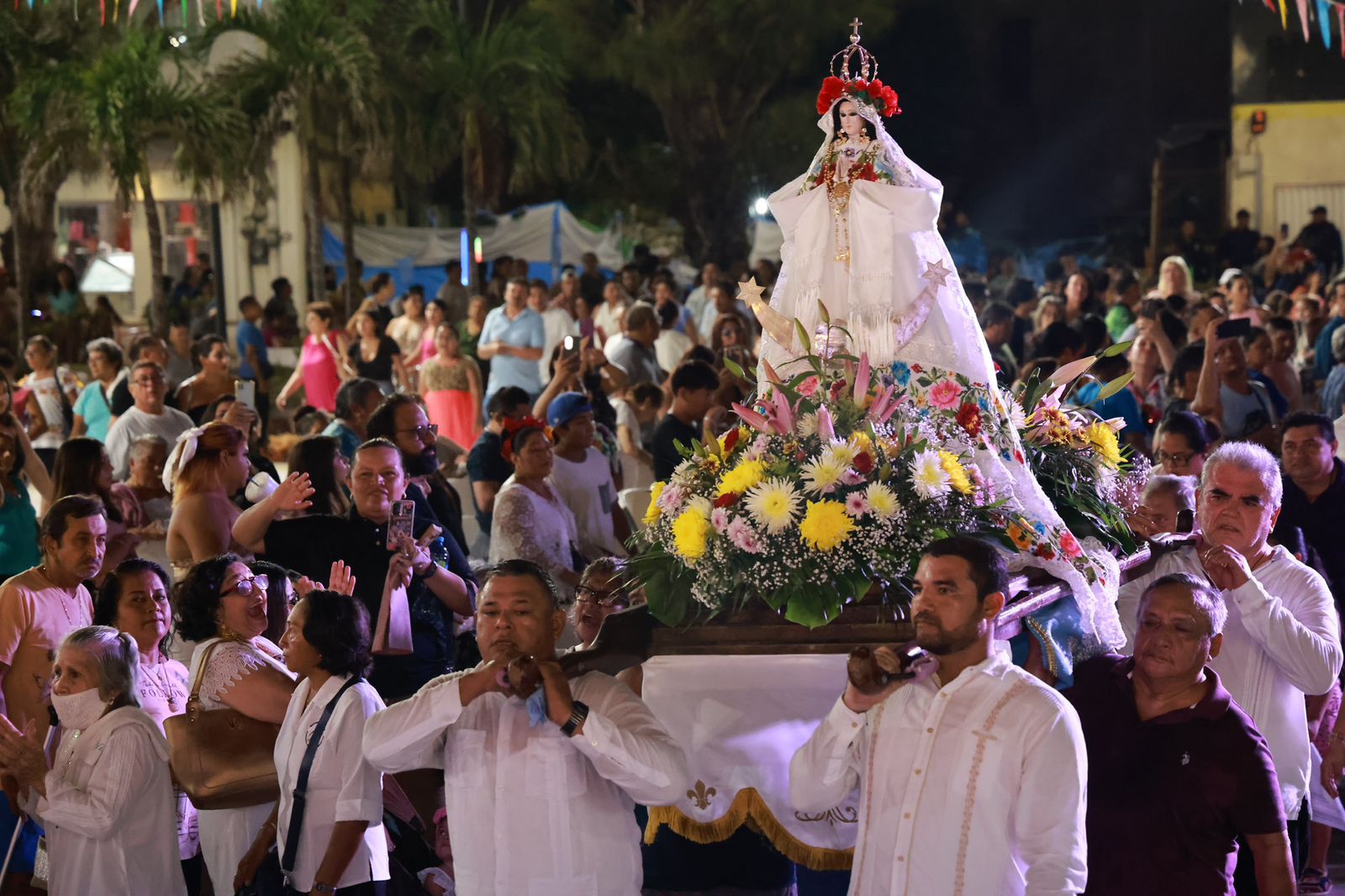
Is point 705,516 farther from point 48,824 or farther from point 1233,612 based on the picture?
point 48,824

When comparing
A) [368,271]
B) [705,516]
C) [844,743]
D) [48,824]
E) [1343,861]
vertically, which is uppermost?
[368,271]

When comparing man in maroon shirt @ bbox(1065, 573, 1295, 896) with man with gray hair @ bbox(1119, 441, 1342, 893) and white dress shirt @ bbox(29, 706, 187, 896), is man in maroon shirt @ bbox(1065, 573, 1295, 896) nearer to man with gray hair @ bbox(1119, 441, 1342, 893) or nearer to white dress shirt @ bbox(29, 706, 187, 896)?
man with gray hair @ bbox(1119, 441, 1342, 893)

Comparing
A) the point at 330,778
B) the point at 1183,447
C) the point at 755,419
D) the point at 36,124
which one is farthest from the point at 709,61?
the point at 330,778

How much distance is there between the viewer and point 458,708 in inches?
169

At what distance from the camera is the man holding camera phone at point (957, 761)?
377 centimetres

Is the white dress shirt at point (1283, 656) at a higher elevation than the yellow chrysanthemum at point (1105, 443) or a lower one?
lower

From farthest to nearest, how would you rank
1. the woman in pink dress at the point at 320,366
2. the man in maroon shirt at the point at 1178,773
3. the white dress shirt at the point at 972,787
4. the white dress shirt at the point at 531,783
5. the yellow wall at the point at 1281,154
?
the yellow wall at the point at 1281,154 < the woman in pink dress at the point at 320,366 < the white dress shirt at the point at 531,783 < the man in maroon shirt at the point at 1178,773 < the white dress shirt at the point at 972,787

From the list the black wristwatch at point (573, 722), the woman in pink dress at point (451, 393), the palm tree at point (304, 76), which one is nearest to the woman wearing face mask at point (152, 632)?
the black wristwatch at point (573, 722)

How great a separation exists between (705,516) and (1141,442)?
531cm

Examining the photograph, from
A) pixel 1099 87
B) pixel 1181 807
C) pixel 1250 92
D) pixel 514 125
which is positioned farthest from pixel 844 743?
pixel 1099 87

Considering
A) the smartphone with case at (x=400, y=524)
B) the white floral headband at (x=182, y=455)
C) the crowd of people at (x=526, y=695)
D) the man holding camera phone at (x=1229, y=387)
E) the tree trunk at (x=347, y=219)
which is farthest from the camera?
the tree trunk at (x=347, y=219)

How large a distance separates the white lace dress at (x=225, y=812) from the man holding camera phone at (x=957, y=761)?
1919 millimetres

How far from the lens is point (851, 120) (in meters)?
5.54

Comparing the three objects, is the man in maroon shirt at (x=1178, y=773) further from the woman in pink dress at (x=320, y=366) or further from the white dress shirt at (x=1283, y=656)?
the woman in pink dress at (x=320, y=366)
